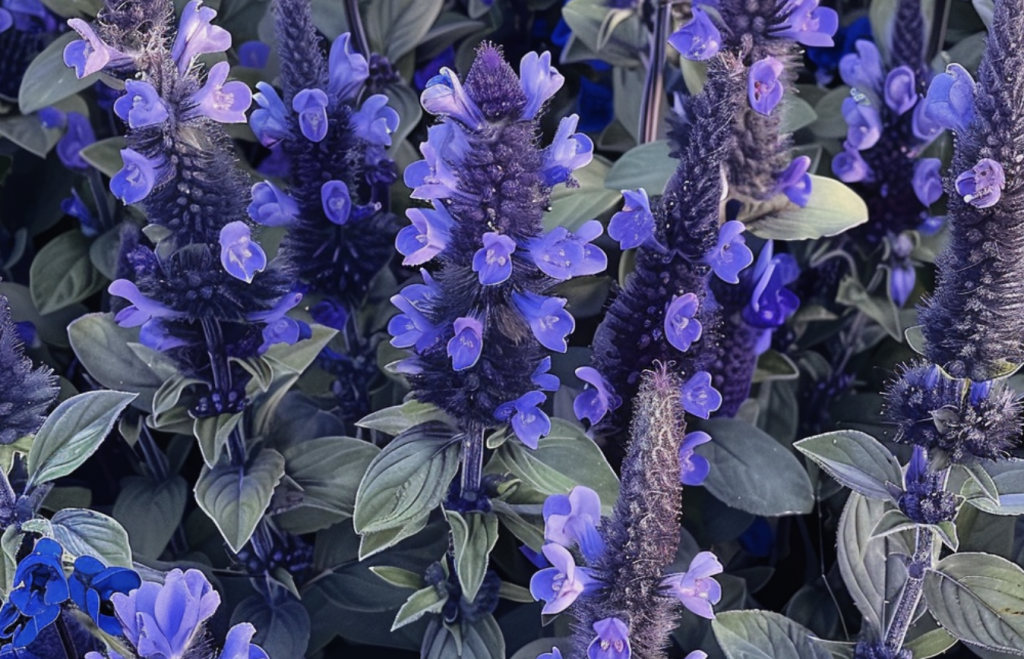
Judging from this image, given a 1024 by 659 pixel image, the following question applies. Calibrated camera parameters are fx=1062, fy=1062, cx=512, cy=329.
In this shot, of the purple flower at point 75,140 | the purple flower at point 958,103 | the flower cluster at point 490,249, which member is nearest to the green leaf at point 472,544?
the flower cluster at point 490,249

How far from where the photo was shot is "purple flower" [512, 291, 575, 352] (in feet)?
4.28

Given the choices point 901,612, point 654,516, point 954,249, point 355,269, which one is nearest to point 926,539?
point 901,612

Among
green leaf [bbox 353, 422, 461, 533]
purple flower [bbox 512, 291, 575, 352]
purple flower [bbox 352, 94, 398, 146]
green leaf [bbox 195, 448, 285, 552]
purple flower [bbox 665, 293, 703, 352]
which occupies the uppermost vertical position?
purple flower [bbox 352, 94, 398, 146]

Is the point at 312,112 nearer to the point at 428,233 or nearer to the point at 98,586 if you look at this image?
the point at 428,233

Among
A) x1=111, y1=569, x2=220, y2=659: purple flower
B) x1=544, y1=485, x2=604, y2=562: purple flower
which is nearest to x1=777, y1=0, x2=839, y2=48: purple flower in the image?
x1=544, y1=485, x2=604, y2=562: purple flower

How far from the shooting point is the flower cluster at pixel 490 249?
1.21m

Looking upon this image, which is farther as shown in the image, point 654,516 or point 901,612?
point 901,612

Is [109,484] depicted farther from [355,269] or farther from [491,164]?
[491,164]

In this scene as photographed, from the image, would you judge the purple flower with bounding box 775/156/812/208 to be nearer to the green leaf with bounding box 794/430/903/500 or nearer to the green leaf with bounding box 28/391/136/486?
the green leaf with bounding box 794/430/903/500

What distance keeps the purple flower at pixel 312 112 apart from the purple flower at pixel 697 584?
0.83 metres

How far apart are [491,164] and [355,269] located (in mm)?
571

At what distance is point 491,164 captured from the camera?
1213 millimetres

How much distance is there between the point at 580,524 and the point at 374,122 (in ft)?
2.52

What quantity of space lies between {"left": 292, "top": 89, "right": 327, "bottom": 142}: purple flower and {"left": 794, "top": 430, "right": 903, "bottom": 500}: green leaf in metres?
0.83
